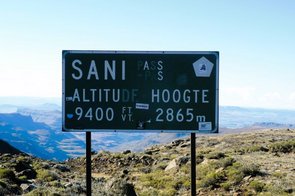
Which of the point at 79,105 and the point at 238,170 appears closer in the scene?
the point at 79,105

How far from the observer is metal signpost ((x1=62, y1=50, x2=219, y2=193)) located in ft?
28.7

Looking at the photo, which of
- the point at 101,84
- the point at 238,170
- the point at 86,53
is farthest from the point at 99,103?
the point at 238,170

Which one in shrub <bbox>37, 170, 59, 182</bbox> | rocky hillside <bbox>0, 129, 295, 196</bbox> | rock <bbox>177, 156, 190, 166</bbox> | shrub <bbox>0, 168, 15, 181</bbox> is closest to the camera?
rocky hillside <bbox>0, 129, 295, 196</bbox>

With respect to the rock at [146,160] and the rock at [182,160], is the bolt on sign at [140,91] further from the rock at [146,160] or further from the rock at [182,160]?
the rock at [146,160]

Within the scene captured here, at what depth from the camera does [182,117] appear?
347 inches

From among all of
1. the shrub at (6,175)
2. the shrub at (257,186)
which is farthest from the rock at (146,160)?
the shrub at (257,186)

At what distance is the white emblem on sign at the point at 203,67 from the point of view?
8.66 metres

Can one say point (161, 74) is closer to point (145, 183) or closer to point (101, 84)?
point (101, 84)

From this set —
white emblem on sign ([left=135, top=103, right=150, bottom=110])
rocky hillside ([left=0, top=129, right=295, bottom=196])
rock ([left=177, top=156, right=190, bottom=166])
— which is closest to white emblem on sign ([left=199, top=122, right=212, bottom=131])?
white emblem on sign ([left=135, top=103, right=150, bottom=110])

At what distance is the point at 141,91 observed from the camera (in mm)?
8859

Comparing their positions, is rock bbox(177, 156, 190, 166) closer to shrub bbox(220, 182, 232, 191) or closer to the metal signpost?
shrub bbox(220, 182, 232, 191)

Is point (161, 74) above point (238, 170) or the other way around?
above

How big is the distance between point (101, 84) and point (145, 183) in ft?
48.4

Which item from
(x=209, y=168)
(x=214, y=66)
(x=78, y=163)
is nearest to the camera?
(x=214, y=66)
